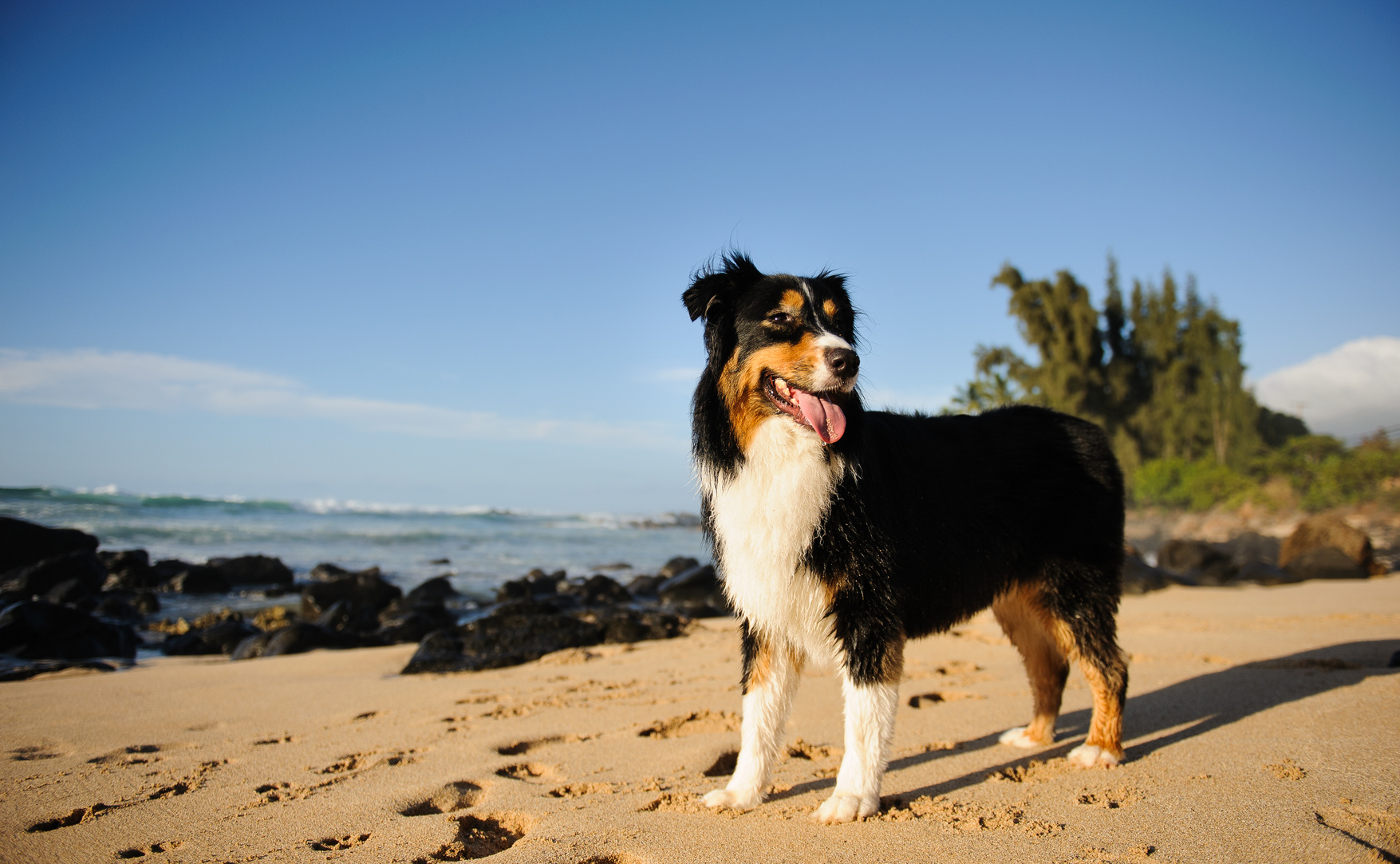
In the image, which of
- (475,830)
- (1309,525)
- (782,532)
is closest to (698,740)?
(475,830)

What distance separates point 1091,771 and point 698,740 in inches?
71.8

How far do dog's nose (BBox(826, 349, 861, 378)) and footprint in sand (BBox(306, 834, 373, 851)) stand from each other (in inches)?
93.1

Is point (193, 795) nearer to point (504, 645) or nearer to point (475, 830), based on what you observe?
point (475, 830)

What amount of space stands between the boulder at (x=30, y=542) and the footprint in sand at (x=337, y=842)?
1310 cm

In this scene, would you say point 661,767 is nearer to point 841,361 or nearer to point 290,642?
point 841,361

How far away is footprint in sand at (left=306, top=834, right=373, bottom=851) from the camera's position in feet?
8.32

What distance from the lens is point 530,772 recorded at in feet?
11.1

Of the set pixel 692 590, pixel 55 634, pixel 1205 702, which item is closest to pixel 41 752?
pixel 55 634

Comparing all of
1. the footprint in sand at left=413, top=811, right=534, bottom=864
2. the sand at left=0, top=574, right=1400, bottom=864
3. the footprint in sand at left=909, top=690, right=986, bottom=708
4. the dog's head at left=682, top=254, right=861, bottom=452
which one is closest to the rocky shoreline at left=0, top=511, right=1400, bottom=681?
the sand at left=0, top=574, right=1400, bottom=864

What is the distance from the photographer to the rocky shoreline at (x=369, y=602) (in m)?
6.62

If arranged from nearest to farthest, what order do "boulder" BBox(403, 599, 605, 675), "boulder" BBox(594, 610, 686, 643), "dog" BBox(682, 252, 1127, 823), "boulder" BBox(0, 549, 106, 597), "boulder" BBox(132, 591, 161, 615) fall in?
"dog" BBox(682, 252, 1127, 823) → "boulder" BBox(403, 599, 605, 675) → "boulder" BBox(594, 610, 686, 643) → "boulder" BBox(132, 591, 161, 615) → "boulder" BBox(0, 549, 106, 597)

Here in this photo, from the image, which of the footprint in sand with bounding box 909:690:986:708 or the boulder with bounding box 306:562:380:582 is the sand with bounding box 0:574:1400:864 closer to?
the footprint in sand with bounding box 909:690:986:708

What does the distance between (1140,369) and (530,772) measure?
113 feet

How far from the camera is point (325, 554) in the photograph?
62.1 ft
